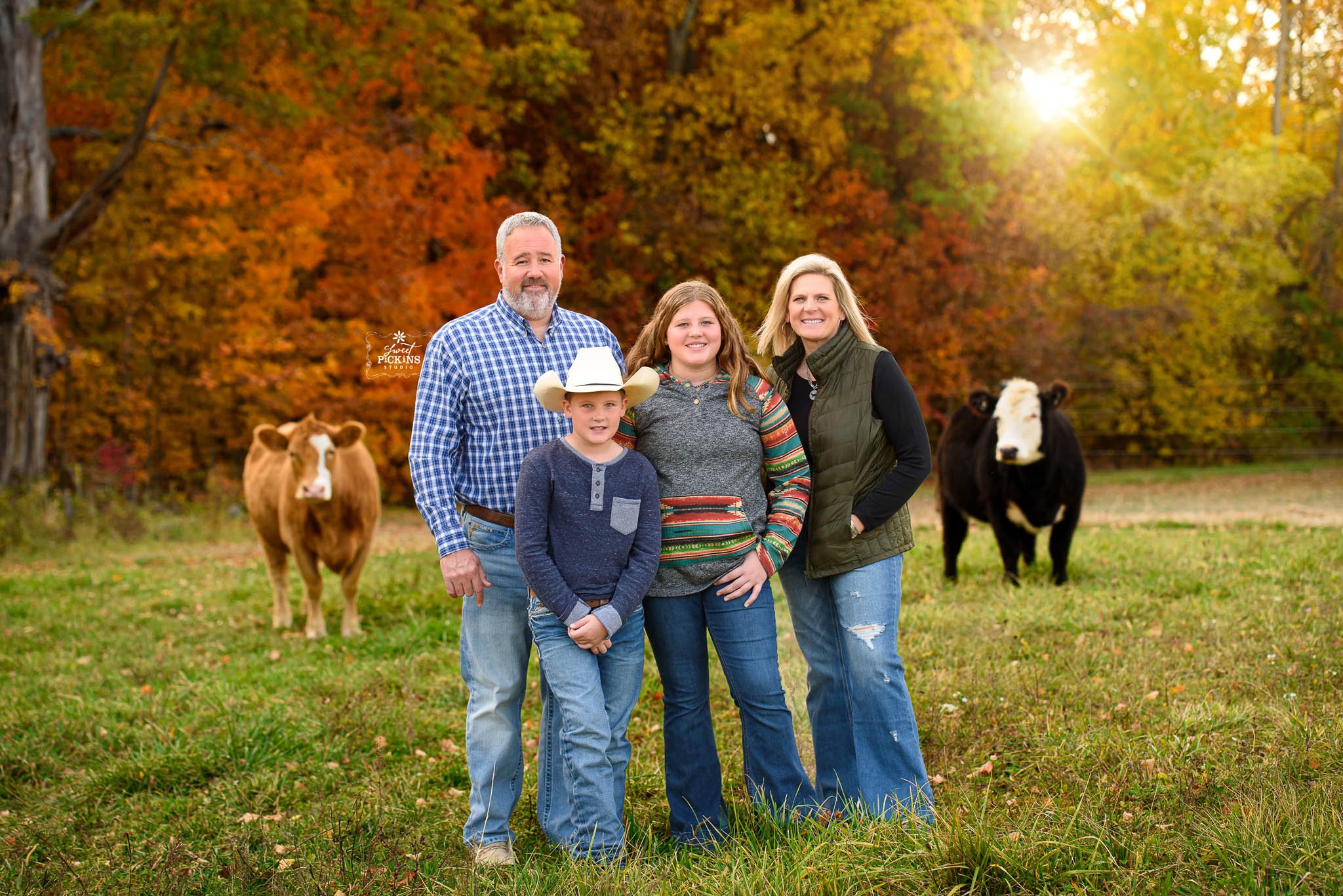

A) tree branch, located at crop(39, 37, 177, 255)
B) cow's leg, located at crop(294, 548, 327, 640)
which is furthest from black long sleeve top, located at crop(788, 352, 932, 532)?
tree branch, located at crop(39, 37, 177, 255)

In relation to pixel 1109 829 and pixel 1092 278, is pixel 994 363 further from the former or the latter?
pixel 1109 829

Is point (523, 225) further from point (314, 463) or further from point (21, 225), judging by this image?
point (21, 225)

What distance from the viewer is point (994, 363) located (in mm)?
21641

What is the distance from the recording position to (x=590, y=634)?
3.36 meters

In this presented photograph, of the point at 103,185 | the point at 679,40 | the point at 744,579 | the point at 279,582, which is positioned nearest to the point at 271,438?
the point at 279,582

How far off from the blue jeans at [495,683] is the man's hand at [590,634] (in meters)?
0.34

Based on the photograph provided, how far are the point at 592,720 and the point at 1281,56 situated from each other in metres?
28.5

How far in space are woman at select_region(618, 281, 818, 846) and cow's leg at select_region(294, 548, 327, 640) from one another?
4.73 metres

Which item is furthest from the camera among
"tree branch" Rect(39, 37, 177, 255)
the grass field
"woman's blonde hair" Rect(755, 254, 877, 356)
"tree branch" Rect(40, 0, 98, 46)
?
"tree branch" Rect(39, 37, 177, 255)

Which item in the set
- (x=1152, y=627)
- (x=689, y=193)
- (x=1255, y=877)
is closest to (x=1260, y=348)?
(x=689, y=193)

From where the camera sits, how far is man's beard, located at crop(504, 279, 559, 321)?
377 centimetres

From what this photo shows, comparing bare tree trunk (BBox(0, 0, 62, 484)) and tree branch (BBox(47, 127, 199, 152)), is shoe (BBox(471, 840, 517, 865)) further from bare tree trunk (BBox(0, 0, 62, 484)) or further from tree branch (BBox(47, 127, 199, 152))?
tree branch (BBox(47, 127, 199, 152))

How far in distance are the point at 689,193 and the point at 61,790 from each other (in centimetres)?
1692

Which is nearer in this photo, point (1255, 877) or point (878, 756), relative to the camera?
point (1255, 877)
